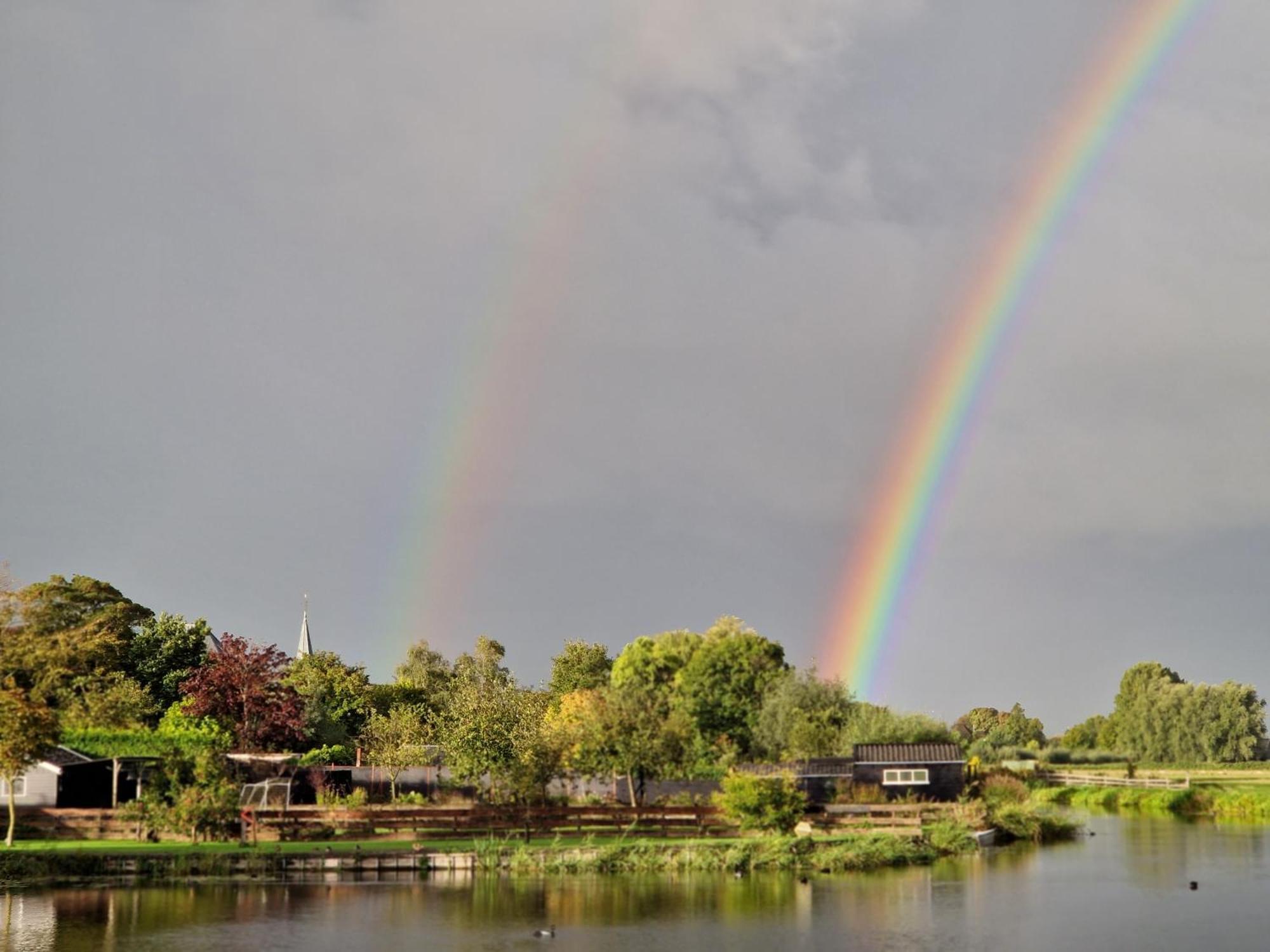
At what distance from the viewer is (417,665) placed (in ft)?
493

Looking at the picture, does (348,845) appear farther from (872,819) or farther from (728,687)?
(728,687)

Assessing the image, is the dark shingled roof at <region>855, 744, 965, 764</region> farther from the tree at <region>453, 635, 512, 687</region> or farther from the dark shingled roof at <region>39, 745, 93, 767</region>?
the tree at <region>453, 635, 512, 687</region>

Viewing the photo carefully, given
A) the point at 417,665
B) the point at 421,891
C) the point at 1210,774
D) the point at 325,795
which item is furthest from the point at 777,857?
the point at 417,665

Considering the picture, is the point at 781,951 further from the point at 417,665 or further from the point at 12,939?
the point at 417,665

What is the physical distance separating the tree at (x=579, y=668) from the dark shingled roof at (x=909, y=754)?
6131 cm

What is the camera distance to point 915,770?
61375mm

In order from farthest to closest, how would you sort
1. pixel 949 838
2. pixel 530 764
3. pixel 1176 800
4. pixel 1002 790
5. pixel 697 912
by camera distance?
pixel 1176 800
pixel 1002 790
pixel 530 764
pixel 949 838
pixel 697 912

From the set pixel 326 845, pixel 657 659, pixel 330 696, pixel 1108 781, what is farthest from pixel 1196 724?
pixel 326 845

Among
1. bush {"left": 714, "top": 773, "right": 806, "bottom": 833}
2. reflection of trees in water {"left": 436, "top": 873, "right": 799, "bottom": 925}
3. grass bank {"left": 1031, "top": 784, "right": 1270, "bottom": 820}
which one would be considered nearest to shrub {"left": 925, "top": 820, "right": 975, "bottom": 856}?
bush {"left": 714, "top": 773, "right": 806, "bottom": 833}

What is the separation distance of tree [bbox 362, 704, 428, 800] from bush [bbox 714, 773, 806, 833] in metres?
20.7

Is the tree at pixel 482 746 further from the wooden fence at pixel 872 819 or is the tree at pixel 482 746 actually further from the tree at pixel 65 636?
the tree at pixel 65 636

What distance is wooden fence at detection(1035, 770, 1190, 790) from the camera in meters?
89.5

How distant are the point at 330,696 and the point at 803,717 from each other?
3616 centimetres

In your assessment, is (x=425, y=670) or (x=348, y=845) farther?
(x=425, y=670)
